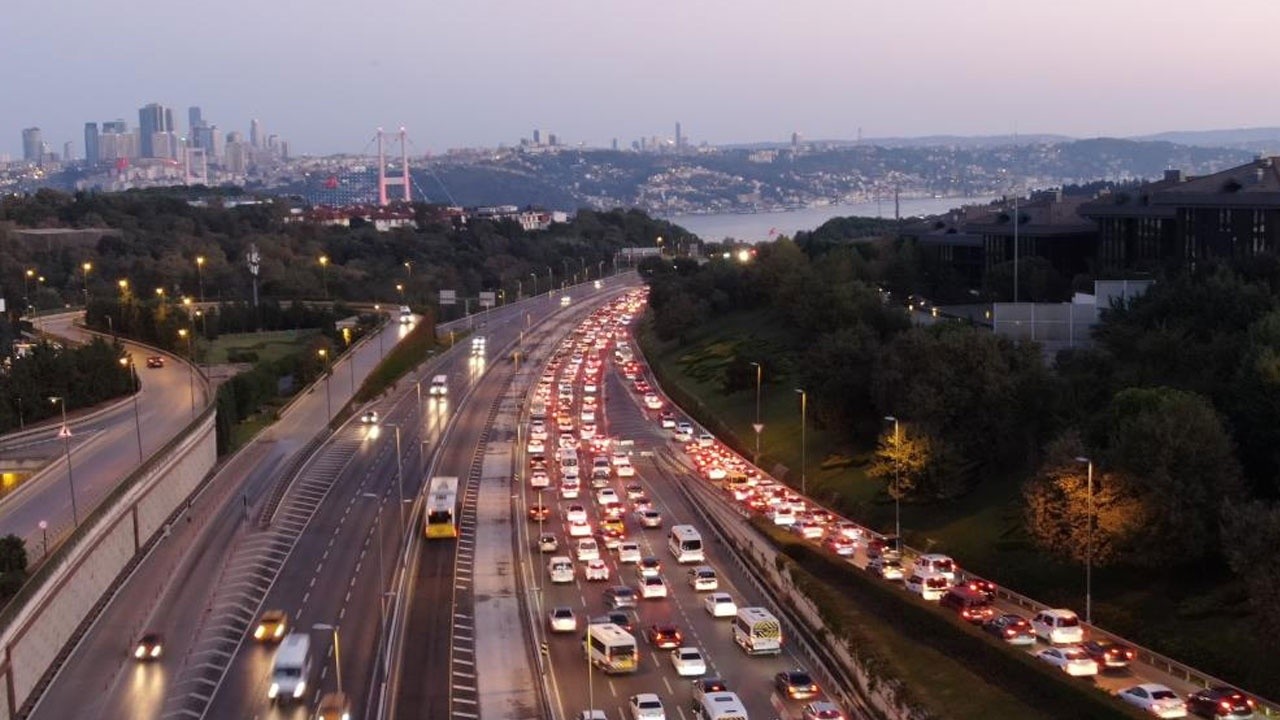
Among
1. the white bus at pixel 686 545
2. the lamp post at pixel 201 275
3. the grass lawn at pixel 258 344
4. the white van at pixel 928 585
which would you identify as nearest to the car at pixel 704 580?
the white bus at pixel 686 545

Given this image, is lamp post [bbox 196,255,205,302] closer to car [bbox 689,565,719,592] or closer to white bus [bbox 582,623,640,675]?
car [bbox 689,565,719,592]

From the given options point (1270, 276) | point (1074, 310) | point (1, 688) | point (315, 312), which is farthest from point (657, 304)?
point (1, 688)

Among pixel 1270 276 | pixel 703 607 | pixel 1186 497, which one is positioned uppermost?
pixel 1270 276

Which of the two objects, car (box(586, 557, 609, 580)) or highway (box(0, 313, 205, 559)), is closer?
car (box(586, 557, 609, 580))

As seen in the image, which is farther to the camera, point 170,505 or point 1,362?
point 1,362

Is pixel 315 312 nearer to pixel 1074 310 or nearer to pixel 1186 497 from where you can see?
pixel 1074 310

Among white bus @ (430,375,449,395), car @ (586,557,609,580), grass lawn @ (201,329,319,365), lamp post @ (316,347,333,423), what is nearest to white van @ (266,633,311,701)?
car @ (586,557,609,580)

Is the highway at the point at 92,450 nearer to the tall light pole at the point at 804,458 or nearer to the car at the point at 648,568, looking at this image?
the car at the point at 648,568
